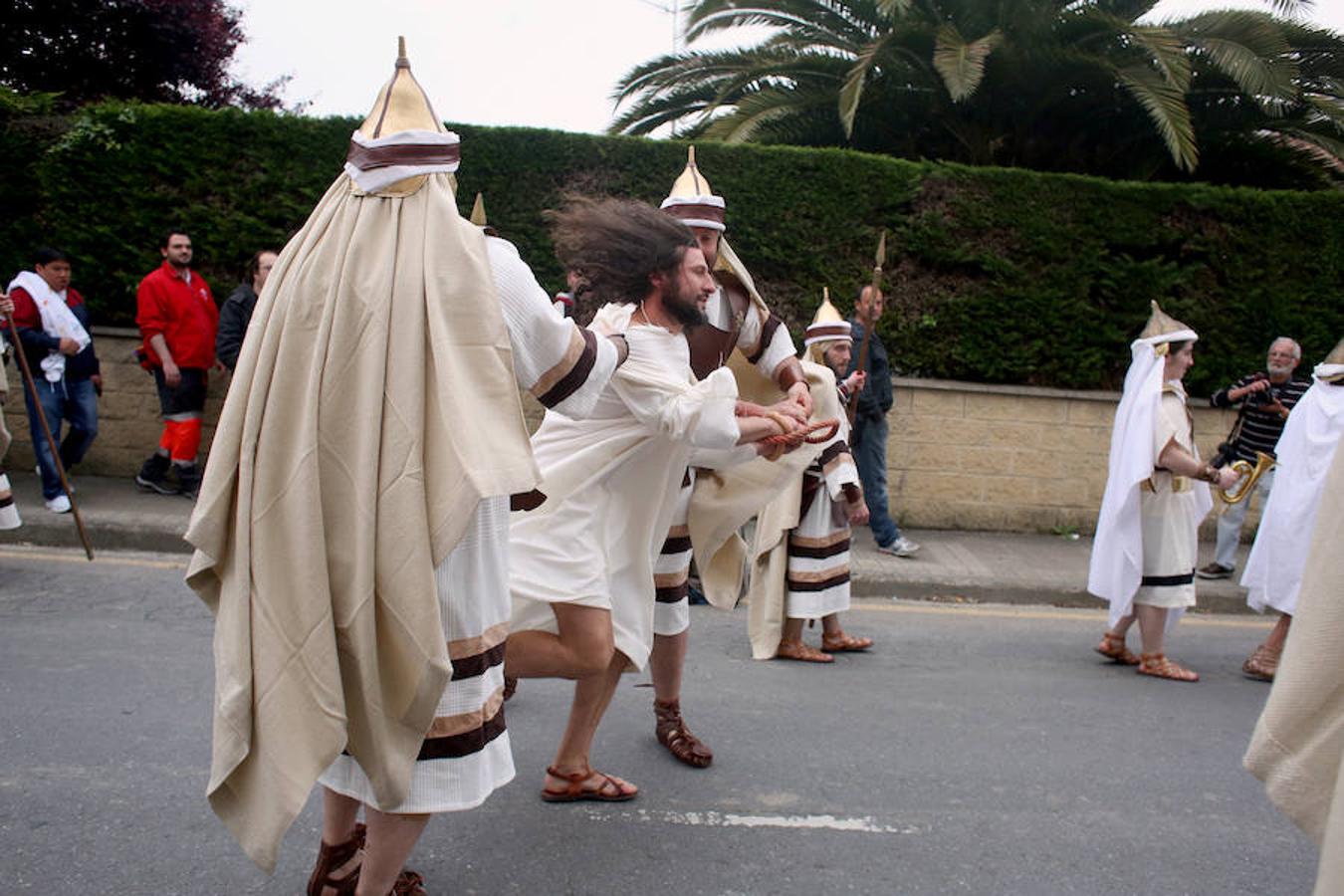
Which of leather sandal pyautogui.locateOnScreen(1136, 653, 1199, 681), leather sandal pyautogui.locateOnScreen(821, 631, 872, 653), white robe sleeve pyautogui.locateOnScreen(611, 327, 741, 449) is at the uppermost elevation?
white robe sleeve pyautogui.locateOnScreen(611, 327, 741, 449)

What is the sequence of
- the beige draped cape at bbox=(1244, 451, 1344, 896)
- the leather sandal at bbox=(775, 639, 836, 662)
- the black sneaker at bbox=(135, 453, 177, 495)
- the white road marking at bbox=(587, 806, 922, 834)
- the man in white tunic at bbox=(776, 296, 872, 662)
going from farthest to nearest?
1. the black sneaker at bbox=(135, 453, 177, 495)
2. the leather sandal at bbox=(775, 639, 836, 662)
3. the man in white tunic at bbox=(776, 296, 872, 662)
4. the white road marking at bbox=(587, 806, 922, 834)
5. the beige draped cape at bbox=(1244, 451, 1344, 896)

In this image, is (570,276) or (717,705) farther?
(717,705)

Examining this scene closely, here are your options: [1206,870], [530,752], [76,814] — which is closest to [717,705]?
[530,752]

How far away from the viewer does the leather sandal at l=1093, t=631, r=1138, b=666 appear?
659 centimetres

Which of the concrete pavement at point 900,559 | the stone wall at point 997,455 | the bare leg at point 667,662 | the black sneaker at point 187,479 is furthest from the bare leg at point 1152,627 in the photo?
the black sneaker at point 187,479

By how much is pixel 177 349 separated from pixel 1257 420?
8305mm

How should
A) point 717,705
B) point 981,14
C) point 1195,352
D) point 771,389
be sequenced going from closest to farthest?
point 771,389 < point 717,705 < point 1195,352 < point 981,14

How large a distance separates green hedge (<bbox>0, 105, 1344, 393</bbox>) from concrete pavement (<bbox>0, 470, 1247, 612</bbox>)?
5.47 ft

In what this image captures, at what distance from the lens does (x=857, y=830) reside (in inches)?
155

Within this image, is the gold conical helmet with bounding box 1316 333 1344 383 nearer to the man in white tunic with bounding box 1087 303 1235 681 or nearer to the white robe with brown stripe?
the man in white tunic with bounding box 1087 303 1235 681

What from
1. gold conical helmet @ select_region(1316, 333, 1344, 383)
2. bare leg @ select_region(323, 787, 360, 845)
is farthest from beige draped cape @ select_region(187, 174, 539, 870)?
gold conical helmet @ select_region(1316, 333, 1344, 383)

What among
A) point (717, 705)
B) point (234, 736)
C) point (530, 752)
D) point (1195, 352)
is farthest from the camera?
point (1195, 352)

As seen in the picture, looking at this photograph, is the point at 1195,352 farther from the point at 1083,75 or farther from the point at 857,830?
the point at 857,830

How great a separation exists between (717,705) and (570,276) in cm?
219
